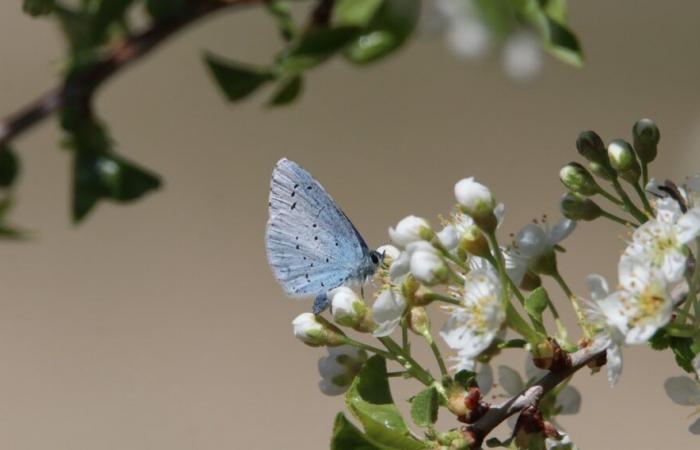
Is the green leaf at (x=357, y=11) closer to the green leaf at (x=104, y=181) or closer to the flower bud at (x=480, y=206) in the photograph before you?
the green leaf at (x=104, y=181)

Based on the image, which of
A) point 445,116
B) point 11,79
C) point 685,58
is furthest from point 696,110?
point 11,79

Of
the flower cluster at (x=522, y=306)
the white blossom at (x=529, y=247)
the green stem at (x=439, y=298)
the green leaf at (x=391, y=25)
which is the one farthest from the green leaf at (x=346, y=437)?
the green leaf at (x=391, y=25)

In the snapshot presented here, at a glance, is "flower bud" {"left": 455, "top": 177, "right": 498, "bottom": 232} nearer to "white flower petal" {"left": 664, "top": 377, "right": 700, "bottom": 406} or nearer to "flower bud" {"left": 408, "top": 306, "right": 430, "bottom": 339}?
"flower bud" {"left": 408, "top": 306, "right": 430, "bottom": 339}

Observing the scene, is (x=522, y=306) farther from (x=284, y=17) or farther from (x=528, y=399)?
(x=284, y=17)

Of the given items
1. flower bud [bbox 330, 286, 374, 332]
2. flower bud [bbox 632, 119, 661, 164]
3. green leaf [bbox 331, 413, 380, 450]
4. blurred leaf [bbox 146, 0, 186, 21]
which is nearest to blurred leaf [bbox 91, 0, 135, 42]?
blurred leaf [bbox 146, 0, 186, 21]

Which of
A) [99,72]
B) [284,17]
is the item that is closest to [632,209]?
[284,17]

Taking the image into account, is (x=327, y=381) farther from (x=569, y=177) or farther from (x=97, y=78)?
(x=97, y=78)

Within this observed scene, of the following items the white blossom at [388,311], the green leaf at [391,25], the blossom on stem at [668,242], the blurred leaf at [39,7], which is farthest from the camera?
the white blossom at [388,311]
